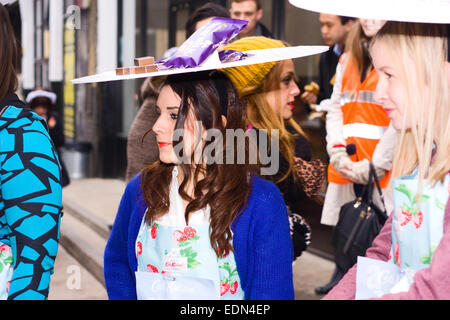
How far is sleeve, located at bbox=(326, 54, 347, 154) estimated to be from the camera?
3740 mm

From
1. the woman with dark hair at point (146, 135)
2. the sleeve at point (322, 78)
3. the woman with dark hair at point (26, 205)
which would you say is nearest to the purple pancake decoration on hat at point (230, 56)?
the woman with dark hair at point (26, 205)

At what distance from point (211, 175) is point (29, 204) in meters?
0.60

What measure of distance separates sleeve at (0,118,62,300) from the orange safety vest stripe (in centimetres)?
223

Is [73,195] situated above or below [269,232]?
below

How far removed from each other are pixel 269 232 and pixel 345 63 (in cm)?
214

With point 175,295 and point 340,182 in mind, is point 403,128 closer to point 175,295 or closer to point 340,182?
point 175,295

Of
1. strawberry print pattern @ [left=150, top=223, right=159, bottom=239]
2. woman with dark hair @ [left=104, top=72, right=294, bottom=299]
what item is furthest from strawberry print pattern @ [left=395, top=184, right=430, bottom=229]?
strawberry print pattern @ [left=150, top=223, right=159, bottom=239]

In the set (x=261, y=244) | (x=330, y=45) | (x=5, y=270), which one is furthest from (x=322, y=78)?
(x=5, y=270)

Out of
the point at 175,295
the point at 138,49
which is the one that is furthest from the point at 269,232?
the point at 138,49

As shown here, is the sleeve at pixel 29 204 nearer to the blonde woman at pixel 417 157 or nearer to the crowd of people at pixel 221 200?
the crowd of people at pixel 221 200

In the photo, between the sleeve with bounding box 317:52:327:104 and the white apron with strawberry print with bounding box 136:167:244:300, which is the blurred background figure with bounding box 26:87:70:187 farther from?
the white apron with strawberry print with bounding box 136:167:244:300

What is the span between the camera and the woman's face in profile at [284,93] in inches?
110

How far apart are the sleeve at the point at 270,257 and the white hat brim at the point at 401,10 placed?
690mm

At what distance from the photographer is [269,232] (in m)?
1.88
